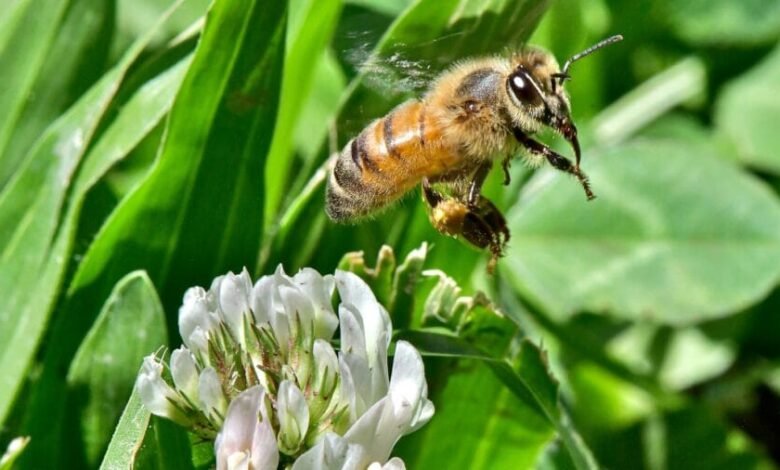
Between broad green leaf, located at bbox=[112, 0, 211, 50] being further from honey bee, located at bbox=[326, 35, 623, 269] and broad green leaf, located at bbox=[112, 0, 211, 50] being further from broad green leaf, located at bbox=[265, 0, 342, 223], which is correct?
honey bee, located at bbox=[326, 35, 623, 269]

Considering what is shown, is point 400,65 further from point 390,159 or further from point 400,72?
point 390,159

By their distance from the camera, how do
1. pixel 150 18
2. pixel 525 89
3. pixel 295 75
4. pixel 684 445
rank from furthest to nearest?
pixel 150 18 → pixel 684 445 → pixel 295 75 → pixel 525 89

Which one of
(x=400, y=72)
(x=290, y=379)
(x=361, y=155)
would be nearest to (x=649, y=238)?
(x=400, y=72)

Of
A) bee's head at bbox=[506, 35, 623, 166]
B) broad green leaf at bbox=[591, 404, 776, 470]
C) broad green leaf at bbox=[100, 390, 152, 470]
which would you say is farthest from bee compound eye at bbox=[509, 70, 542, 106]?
broad green leaf at bbox=[591, 404, 776, 470]

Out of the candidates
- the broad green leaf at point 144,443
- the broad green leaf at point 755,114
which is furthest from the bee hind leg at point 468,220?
the broad green leaf at point 755,114

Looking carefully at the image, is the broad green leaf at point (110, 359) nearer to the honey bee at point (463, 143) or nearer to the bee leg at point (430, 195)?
the honey bee at point (463, 143)

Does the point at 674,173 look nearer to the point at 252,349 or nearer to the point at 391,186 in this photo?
the point at 391,186
